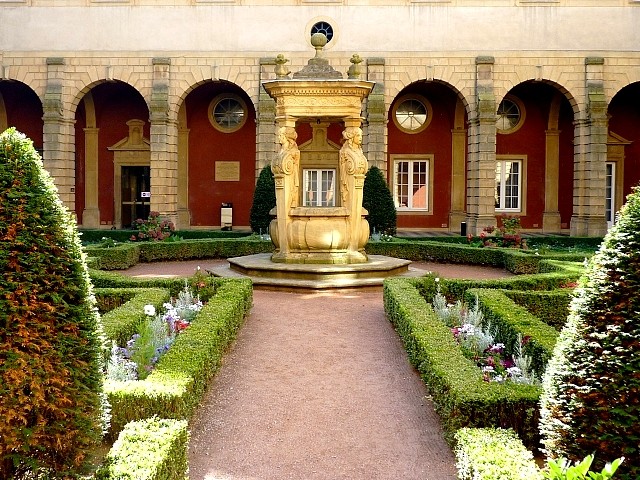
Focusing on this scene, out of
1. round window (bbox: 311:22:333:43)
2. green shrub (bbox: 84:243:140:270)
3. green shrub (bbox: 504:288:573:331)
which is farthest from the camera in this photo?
round window (bbox: 311:22:333:43)

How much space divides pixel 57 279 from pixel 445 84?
19.3 metres

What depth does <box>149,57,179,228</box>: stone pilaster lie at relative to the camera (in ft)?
69.5

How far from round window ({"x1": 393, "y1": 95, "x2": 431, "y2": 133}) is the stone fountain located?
12206 millimetres

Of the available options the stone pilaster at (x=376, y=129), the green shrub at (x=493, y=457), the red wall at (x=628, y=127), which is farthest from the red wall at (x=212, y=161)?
the green shrub at (x=493, y=457)

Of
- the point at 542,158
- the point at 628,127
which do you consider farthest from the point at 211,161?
the point at 628,127

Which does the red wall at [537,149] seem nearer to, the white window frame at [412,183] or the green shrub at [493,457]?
the white window frame at [412,183]

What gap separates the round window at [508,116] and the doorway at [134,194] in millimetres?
12424

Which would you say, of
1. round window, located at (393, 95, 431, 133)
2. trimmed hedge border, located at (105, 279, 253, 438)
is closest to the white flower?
trimmed hedge border, located at (105, 279, 253, 438)

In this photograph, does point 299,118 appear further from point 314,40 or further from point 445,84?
point 445,84

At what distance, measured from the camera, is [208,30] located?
21438 mm

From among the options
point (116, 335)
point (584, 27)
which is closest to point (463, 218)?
point (584, 27)

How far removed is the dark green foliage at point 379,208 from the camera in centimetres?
1819

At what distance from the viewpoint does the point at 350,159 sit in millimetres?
11641

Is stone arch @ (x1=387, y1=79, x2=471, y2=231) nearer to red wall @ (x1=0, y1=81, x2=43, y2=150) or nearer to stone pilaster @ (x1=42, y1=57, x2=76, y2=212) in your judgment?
stone pilaster @ (x1=42, y1=57, x2=76, y2=212)
